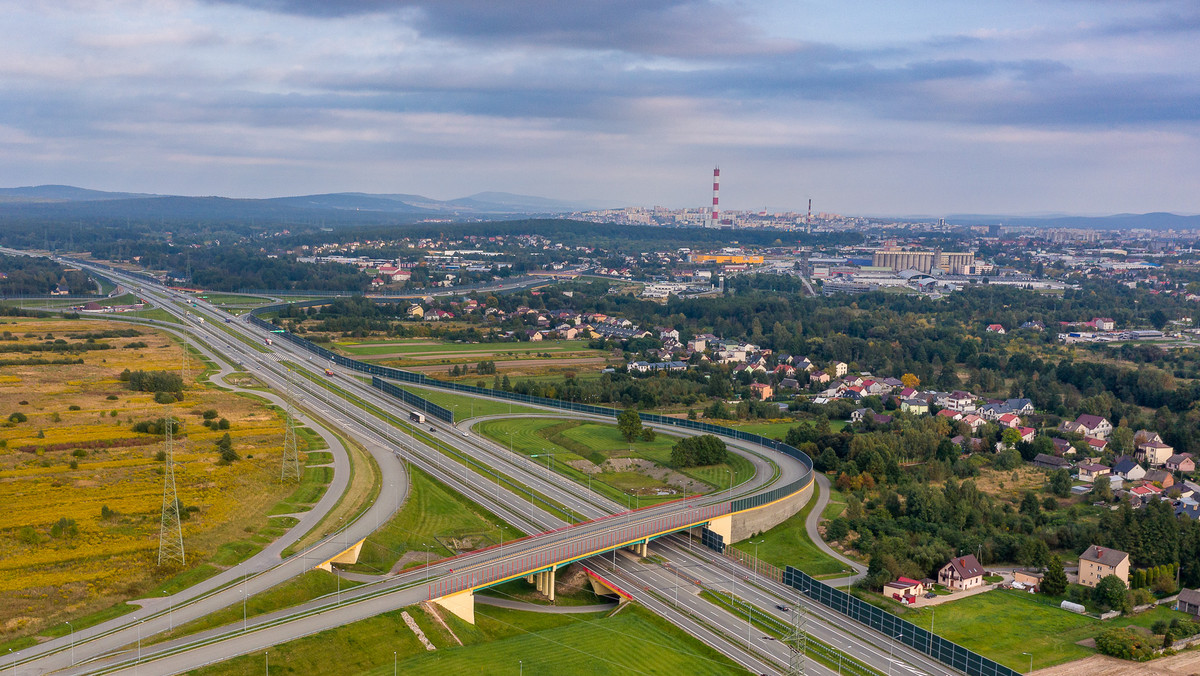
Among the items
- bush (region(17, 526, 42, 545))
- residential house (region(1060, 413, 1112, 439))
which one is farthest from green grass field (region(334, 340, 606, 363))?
bush (region(17, 526, 42, 545))

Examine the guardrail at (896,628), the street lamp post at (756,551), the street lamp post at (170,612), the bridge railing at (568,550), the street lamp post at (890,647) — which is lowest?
the street lamp post at (756,551)

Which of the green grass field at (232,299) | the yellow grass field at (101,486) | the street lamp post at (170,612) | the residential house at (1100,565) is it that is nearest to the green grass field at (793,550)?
the residential house at (1100,565)

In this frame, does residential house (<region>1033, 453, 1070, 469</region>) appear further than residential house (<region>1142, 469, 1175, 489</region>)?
Yes

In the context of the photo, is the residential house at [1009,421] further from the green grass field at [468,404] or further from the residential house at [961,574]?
the green grass field at [468,404]

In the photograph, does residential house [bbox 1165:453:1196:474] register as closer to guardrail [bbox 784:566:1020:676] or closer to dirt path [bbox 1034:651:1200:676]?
dirt path [bbox 1034:651:1200:676]

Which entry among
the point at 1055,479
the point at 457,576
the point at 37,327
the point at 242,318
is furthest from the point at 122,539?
the point at 242,318

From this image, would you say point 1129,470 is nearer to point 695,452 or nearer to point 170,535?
point 695,452
